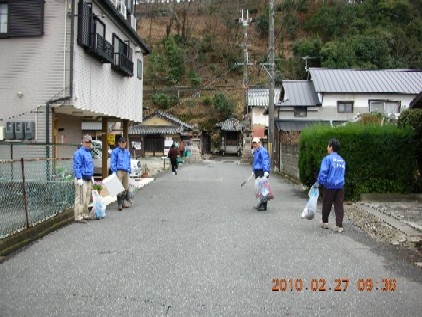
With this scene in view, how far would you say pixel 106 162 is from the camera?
22.5 metres

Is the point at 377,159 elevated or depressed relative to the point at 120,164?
elevated

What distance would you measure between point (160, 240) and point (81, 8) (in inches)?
390

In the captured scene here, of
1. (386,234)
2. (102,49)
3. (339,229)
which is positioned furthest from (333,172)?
(102,49)

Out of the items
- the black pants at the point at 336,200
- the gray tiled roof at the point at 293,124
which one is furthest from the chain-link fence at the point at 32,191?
the gray tiled roof at the point at 293,124

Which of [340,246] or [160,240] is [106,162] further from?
[340,246]

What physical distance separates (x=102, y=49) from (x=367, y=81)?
29299 mm

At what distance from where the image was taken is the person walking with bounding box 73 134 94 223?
10.4m

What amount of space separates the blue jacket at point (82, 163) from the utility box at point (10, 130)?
19.4ft

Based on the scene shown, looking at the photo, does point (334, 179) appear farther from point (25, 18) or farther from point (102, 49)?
point (102, 49)

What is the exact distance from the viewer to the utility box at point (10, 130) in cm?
1534

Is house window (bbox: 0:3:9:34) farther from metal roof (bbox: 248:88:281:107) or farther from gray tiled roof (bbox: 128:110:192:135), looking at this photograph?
metal roof (bbox: 248:88:281:107)

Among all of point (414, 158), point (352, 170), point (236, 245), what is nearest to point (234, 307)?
point (236, 245)

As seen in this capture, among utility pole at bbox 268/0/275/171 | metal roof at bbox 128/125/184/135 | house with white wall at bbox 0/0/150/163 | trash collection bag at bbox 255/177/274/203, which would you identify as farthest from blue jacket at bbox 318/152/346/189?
metal roof at bbox 128/125/184/135

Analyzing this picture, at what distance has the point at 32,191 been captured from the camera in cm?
925
